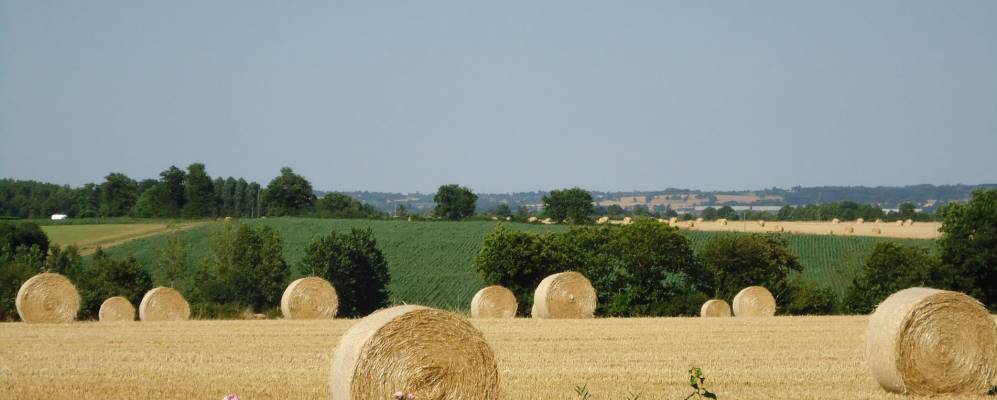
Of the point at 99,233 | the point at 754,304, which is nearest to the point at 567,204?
the point at 99,233

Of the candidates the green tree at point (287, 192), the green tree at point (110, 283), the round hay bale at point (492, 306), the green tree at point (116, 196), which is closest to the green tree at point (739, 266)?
the round hay bale at point (492, 306)

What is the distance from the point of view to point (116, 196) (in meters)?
106

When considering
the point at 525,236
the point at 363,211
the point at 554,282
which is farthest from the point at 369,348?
the point at 363,211

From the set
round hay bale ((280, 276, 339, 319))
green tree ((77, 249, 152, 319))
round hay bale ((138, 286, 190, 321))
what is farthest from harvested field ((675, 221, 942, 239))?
round hay bale ((138, 286, 190, 321))

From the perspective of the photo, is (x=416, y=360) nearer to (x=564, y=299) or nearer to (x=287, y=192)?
(x=564, y=299)

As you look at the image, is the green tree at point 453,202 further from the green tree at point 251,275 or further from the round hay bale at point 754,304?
the round hay bale at point 754,304

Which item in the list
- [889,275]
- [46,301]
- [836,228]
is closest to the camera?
[46,301]

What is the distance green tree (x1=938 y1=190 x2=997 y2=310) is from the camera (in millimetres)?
36625

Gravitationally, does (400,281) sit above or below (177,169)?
below

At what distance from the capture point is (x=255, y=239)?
50.8 metres

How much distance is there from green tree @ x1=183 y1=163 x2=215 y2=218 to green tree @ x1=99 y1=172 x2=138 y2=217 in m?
7.21

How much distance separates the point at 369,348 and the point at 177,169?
3536 inches

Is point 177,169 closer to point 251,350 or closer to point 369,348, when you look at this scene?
Result: point 251,350

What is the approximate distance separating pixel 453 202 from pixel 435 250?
1298 inches
